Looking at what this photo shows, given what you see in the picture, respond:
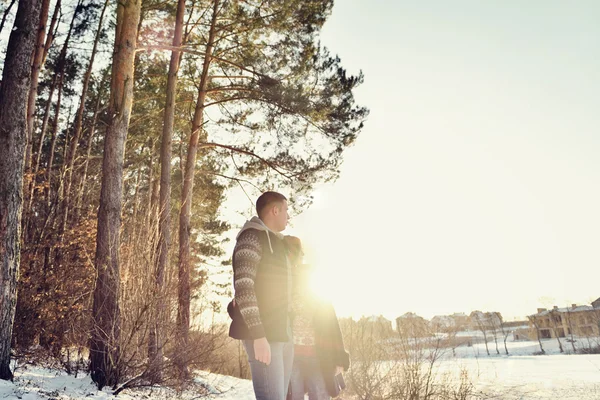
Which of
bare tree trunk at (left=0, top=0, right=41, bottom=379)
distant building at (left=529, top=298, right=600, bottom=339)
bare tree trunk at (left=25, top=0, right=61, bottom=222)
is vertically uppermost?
bare tree trunk at (left=25, top=0, right=61, bottom=222)

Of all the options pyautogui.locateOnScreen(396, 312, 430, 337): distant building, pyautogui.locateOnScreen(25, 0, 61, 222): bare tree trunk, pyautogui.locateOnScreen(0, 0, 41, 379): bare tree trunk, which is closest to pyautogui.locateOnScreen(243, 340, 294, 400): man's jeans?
pyautogui.locateOnScreen(0, 0, 41, 379): bare tree trunk

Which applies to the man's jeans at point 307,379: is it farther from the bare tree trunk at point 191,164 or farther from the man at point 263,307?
the bare tree trunk at point 191,164

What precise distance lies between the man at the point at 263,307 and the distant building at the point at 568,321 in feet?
217

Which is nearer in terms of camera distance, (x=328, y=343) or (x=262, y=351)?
(x=262, y=351)

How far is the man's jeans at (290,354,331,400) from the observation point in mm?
2730

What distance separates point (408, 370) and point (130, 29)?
6641 millimetres

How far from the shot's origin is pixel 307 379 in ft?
9.05

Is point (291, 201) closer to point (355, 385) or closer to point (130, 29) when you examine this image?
point (355, 385)

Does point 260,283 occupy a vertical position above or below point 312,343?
above

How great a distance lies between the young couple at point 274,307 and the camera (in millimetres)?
1944

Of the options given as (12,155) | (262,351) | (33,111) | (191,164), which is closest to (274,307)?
(262,351)

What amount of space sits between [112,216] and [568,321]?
7182cm

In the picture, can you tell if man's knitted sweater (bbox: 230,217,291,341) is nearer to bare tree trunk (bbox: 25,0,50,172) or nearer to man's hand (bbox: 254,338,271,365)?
man's hand (bbox: 254,338,271,365)

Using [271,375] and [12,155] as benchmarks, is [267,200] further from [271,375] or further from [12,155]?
[12,155]
